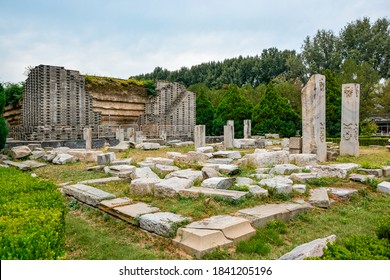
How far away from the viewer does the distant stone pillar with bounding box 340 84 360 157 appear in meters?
14.8

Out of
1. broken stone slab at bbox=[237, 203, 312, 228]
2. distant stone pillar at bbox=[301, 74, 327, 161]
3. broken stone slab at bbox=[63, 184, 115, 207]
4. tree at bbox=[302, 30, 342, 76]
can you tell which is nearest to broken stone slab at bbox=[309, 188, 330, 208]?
broken stone slab at bbox=[237, 203, 312, 228]

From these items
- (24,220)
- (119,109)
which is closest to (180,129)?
(119,109)

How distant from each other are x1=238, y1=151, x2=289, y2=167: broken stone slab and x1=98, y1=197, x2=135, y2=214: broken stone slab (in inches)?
230

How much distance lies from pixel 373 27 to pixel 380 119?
471 inches

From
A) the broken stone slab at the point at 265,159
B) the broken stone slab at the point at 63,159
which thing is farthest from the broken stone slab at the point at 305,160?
the broken stone slab at the point at 63,159

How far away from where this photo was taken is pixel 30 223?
10.8 feet

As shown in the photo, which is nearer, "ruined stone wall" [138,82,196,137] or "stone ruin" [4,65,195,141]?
"stone ruin" [4,65,195,141]

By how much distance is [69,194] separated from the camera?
750 centimetres

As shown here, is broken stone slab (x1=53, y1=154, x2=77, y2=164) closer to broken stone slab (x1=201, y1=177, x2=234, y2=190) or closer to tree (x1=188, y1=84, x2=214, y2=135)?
broken stone slab (x1=201, y1=177, x2=234, y2=190)

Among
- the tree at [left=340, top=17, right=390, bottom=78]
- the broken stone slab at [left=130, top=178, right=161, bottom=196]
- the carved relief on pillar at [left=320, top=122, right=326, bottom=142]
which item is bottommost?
the broken stone slab at [left=130, top=178, right=161, bottom=196]

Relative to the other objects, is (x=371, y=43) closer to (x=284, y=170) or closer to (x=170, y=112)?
(x=170, y=112)

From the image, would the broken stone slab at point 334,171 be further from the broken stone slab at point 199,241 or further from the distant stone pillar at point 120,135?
the distant stone pillar at point 120,135

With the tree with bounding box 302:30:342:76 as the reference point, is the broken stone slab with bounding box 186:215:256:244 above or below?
below
